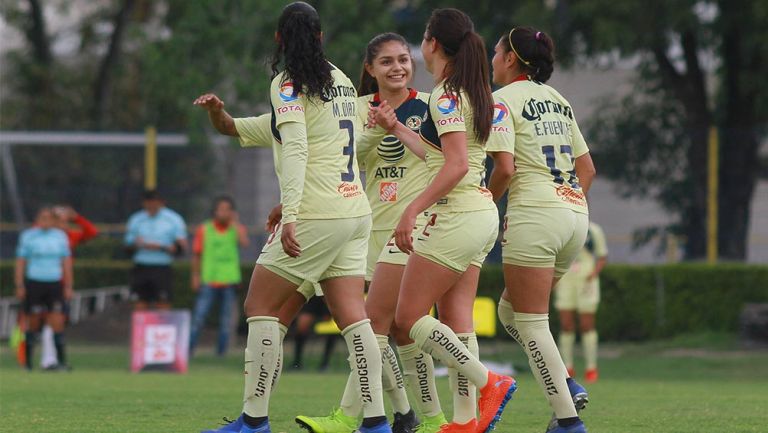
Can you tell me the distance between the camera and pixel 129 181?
21.9m

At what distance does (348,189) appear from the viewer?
7309 millimetres

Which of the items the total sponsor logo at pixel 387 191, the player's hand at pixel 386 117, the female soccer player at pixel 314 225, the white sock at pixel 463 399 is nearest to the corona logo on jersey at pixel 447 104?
the player's hand at pixel 386 117

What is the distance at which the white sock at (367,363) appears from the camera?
7.30m

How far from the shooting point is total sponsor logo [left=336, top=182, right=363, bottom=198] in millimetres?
7277

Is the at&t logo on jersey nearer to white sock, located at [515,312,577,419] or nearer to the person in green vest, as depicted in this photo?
white sock, located at [515,312,577,419]

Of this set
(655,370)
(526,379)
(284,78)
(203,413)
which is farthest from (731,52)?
(284,78)

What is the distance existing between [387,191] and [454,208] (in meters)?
1.12

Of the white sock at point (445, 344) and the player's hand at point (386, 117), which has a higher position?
the player's hand at point (386, 117)

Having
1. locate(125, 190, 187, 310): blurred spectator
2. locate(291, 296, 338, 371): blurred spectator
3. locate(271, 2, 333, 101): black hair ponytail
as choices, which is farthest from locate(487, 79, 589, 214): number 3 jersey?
locate(125, 190, 187, 310): blurred spectator

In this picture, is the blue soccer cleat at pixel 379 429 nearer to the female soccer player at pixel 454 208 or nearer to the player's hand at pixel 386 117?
the female soccer player at pixel 454 208

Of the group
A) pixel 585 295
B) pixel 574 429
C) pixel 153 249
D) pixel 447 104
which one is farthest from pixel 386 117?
pixel 153 249

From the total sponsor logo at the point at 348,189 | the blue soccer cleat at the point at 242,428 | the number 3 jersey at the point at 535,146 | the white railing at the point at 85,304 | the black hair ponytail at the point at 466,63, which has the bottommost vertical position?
the white railing at the point at 85,304

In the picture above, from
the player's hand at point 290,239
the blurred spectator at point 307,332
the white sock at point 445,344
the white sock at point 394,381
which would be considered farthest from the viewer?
the blurred spectator at point 307,332

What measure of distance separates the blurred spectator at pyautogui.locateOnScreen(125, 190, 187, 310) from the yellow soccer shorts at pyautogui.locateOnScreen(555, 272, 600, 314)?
502 centimetres
